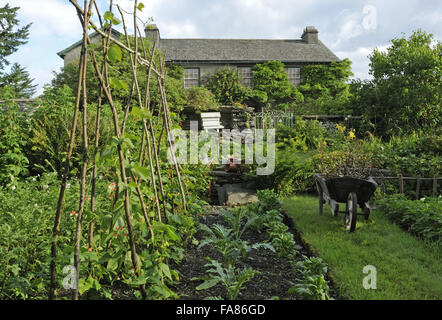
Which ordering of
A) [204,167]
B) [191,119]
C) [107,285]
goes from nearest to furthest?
[107,285]
[204,167]
[191,119]

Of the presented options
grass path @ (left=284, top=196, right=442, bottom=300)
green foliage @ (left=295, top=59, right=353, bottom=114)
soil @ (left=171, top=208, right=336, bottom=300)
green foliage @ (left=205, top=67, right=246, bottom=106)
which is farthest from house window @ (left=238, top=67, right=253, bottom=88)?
soil @ (left=171, top=208, right=336, bottom=300)

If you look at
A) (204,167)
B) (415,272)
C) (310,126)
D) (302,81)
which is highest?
(302,81)

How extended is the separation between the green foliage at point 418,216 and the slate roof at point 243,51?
15324 mm

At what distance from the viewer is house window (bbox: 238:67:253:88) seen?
19.1 m

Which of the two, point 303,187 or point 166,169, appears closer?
point 166,169

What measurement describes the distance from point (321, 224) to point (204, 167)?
2277mm

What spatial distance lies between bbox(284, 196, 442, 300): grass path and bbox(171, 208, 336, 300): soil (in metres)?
0.24

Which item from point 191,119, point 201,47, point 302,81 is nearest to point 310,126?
point 191,119

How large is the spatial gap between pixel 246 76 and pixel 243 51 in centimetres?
161

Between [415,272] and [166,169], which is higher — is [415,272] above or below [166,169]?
below

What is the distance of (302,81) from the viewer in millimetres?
19500
